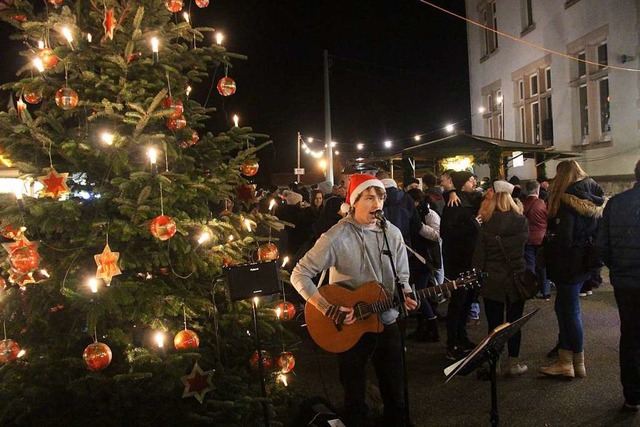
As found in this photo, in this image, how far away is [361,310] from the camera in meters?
3.79

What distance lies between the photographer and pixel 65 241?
4105 mm

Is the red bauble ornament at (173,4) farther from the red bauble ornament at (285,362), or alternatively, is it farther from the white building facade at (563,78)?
the white building facade at (563,78)

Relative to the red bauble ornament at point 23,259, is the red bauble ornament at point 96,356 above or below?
below

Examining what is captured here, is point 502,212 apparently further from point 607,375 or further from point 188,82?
point 188,82

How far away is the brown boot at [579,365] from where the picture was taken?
5.45 meters

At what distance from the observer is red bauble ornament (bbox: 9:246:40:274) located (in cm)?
363

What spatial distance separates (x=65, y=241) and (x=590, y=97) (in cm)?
1670

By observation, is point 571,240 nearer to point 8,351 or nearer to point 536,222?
point 536,222

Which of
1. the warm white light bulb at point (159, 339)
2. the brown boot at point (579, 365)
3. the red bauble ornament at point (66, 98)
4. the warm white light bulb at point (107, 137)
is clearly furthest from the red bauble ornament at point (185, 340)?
the brown boot at point (579, 365)

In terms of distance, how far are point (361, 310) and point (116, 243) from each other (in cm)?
195

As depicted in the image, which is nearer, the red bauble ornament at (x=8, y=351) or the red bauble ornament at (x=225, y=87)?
the red bauble ornament at (x=8, y=351)

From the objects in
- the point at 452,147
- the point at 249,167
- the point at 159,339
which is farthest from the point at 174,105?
the point at 452,147

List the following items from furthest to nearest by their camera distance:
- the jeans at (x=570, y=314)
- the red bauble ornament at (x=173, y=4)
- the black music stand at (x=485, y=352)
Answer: the jeans at (x=570, y=314), the red bauble ornament at (x=173, y=4), the black music stand at (x=485, y=352)

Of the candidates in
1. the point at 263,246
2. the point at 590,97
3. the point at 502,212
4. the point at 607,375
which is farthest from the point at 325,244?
the point at 590,97
